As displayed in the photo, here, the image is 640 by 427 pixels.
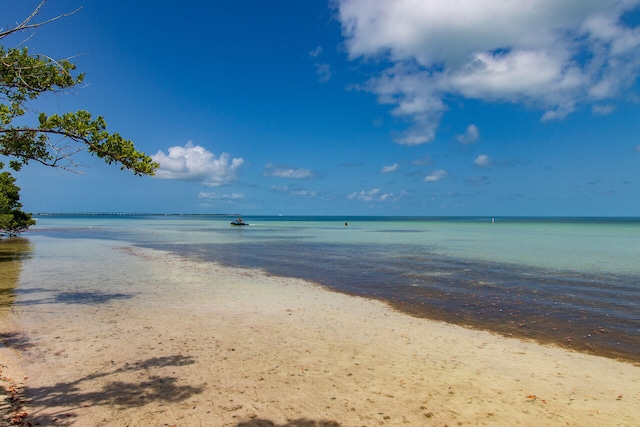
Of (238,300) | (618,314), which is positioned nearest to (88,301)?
(238,300)

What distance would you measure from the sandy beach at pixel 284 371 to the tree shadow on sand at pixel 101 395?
0.04 metres

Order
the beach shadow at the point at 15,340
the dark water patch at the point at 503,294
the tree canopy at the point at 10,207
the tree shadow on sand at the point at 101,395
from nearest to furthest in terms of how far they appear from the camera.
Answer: the tree shadow on sand at the point at 101,395 < the beach shadow at the point at 15,340 < the dark water patch at the point at 503,294 < the tree canopy at the point at 10,207

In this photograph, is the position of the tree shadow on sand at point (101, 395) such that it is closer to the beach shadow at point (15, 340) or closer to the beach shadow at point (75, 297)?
the beach shadow at point (15, 340)

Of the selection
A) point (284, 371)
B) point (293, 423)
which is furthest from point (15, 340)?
point (293, 423)

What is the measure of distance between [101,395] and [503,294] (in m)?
15.7

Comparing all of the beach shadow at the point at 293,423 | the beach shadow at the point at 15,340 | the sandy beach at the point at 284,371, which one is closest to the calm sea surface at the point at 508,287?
the sandy beach at the point at 284,371

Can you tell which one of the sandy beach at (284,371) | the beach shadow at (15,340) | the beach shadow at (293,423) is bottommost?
the beach shadow at (293,423)

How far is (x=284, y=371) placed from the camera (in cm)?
823

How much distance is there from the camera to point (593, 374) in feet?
27.0

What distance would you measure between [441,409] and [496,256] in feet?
94.7

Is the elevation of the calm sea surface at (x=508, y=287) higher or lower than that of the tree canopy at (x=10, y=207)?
lower

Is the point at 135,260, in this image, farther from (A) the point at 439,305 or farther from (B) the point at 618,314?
(B) the point at 618,314

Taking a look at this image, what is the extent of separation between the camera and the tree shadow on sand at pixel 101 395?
6.24 m

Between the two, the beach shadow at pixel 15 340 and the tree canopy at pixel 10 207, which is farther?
the tree canopy at pixel 10 207
